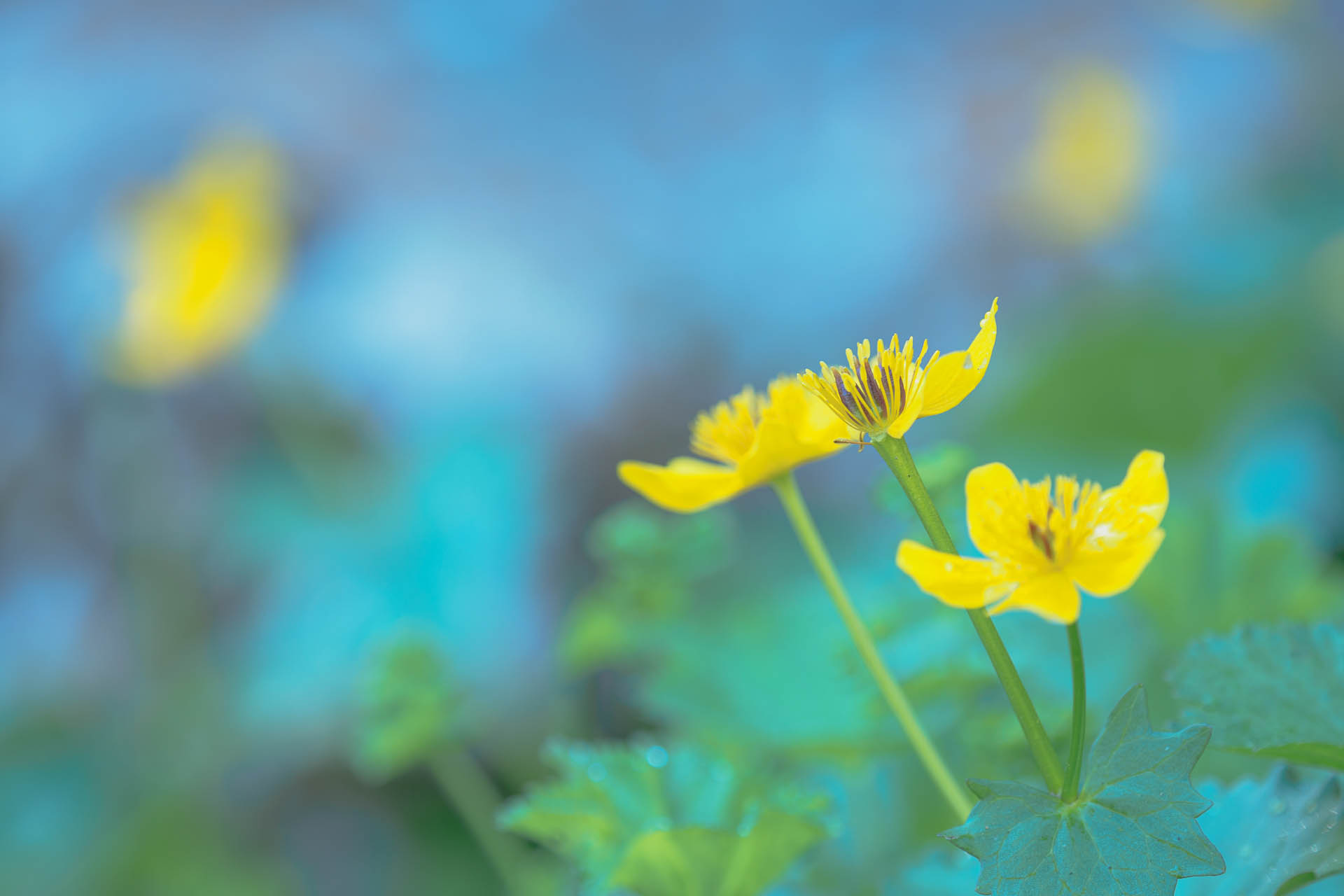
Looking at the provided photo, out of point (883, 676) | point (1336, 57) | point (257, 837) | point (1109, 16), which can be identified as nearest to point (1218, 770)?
point (883, 676)

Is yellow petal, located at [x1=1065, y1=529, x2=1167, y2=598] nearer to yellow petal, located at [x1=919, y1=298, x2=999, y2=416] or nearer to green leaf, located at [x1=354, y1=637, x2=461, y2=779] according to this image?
yellow petal, located at [x1=919, y1=298, x2=999, y2=416]

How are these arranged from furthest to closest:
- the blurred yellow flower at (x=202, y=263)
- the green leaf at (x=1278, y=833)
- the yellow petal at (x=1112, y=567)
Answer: the blurred yellow flower at (x=202, y=263) < the green leaf at (x=1278, y=833) < the yellow petal at (x=1112, y=567)

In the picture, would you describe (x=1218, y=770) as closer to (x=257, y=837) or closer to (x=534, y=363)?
(x=257, y=837)

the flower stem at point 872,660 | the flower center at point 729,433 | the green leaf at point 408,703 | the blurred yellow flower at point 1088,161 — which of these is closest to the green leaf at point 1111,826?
the flower stem at point 872,660

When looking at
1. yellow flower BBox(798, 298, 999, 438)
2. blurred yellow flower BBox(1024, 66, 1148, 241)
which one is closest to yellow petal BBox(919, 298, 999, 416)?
yellow flower BBox(798, 298, 999, 438)

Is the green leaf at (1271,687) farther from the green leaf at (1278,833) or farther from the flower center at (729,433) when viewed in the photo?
the flower center at (729,433)

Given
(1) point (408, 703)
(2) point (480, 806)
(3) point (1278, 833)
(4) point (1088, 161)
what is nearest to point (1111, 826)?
(3) point (1278, 833)
